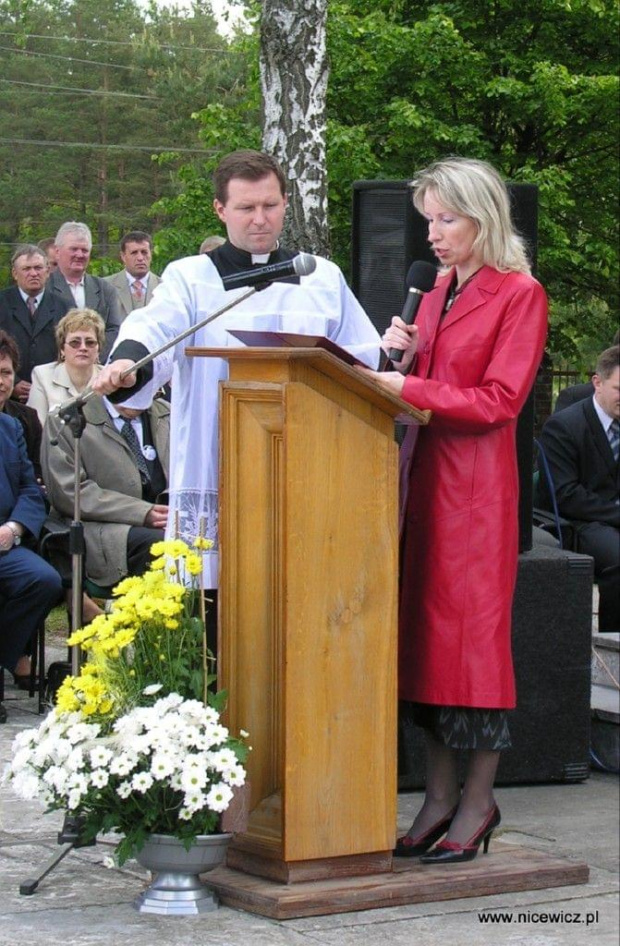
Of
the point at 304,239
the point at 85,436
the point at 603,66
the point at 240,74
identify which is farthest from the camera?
the point at 240,74

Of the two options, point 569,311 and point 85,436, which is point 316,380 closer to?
point 85,436

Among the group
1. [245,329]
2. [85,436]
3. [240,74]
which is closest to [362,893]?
[245,329]

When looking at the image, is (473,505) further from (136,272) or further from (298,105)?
(136,272)

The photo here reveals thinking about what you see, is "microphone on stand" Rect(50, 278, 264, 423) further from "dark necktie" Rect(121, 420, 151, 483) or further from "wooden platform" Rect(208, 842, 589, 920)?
"dark necktie" Rect(121, 420, 151, 483)

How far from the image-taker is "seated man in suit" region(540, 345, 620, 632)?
7.41m

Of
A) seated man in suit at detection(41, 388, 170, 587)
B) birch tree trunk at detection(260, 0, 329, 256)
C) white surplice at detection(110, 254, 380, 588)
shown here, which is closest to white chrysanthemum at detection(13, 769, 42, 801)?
white surplice at detection(110, 254, 380, 588)

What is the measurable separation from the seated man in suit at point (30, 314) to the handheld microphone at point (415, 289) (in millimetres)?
5525

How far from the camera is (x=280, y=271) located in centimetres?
405

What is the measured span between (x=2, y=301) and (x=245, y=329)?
558 centimetres

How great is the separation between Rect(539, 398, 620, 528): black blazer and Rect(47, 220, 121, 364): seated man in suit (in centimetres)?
363

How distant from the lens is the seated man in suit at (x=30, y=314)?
9.76 metres

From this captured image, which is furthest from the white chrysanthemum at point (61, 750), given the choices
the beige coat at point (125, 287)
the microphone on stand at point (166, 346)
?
the beige coat at point (125, 287)

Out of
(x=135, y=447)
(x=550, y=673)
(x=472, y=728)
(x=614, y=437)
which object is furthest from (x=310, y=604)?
(x=614, y=437)

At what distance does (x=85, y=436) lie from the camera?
7.36 m
